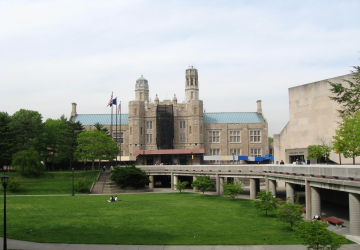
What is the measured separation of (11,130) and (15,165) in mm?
11644

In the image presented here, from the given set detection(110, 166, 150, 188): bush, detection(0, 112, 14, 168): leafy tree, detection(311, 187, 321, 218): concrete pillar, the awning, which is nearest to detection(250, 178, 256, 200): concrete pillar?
detection(311, 187, 321, 218): concrete pillar

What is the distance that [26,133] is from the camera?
79438mm

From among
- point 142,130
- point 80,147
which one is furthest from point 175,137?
point 80,147

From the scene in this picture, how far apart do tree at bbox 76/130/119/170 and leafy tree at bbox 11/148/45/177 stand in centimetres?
1035

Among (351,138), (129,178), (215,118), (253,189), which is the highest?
(215,118)

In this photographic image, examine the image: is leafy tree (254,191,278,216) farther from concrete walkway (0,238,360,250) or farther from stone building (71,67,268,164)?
stone building (71,67,268,164)

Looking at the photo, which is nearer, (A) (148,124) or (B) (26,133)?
(B) (26,133)

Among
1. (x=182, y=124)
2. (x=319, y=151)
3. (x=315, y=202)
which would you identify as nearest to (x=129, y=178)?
(x=319, y=151)

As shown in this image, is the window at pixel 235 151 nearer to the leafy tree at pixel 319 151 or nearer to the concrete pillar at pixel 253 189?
the leafy tree at pixel 319 151

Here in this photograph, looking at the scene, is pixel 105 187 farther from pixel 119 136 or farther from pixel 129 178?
pixel 119 136

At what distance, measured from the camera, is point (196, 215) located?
126 ft

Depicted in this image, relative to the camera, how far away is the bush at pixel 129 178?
67.3m

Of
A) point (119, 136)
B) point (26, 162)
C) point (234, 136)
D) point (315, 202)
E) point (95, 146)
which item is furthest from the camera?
point (119, 136)

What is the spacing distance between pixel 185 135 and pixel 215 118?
1026cm
